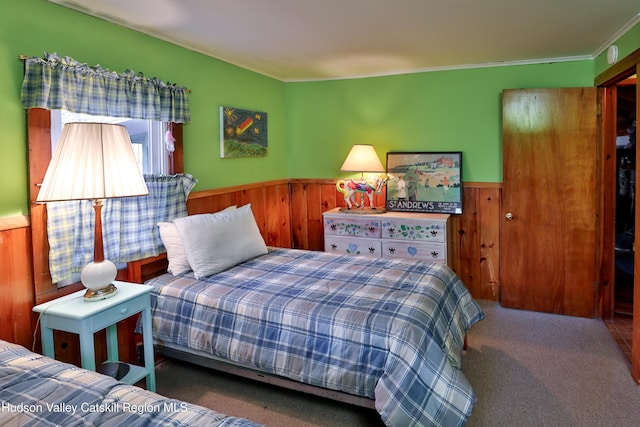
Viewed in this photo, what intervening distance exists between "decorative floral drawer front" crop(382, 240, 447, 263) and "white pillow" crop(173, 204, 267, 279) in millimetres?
1268

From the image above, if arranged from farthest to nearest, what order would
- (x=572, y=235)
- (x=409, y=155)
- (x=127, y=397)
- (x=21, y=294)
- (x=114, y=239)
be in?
(x=409, y=155)
(x=572, y=235)
(x=114, y=239)
(x=21, y=294)
(x=127, y=397)

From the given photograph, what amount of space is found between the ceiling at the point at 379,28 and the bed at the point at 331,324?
4.11 feet

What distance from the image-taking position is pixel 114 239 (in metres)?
2.65

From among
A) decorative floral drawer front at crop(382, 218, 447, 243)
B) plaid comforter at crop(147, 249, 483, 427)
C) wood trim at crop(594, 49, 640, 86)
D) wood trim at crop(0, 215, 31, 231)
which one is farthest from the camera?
decorative floral drawer front at crop(382, 218, 447, 243)

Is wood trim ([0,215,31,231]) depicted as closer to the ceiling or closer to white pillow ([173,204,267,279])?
white pillow ([173,204,267,279])

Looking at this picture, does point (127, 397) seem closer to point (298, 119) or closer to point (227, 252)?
point (227, 252)

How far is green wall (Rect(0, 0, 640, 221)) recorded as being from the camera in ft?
7.13

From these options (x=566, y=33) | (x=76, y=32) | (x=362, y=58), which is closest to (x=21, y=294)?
(x=76, y=32)

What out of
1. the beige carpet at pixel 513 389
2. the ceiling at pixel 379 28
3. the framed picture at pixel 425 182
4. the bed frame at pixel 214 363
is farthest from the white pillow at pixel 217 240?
the framed picture at pixel 425 182

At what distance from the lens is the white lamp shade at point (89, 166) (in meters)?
2.03

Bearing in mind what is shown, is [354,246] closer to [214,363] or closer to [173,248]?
[173,248]

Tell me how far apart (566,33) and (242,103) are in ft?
8.40

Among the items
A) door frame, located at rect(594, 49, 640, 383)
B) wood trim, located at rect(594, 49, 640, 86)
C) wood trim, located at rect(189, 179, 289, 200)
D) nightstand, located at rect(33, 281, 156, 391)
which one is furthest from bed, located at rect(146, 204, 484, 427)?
wood trim, located at rect(594, 49, 640, 86)

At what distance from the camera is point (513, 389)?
100 inches
